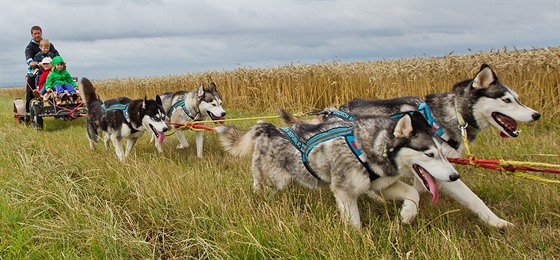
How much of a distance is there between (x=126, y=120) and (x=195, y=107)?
1.72 meters

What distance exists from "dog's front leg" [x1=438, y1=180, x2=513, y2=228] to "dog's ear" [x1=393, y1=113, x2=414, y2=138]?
77 cm

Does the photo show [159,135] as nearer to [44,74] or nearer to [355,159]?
[355,159]

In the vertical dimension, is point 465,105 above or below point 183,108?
above

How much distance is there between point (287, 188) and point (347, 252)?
1.57 m

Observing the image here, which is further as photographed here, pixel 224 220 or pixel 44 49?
pixel 44 49

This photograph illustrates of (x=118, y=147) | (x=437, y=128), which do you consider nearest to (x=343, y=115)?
(x=437, y=128)

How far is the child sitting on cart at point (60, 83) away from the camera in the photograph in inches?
424

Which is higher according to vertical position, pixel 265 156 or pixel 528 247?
pixel 265 156

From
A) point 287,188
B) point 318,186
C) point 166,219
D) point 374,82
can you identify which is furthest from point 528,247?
point 374,82

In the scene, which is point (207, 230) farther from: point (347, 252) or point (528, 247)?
point (528, 247)

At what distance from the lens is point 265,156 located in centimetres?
430

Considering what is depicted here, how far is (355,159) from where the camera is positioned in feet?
11.5

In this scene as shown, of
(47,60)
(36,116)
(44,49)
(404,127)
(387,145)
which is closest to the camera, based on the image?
(404,127)

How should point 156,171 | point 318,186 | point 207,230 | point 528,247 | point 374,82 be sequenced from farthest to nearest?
point 374,82 < point 156,171 < point 318,186 < point 207,230 < point 528,247
